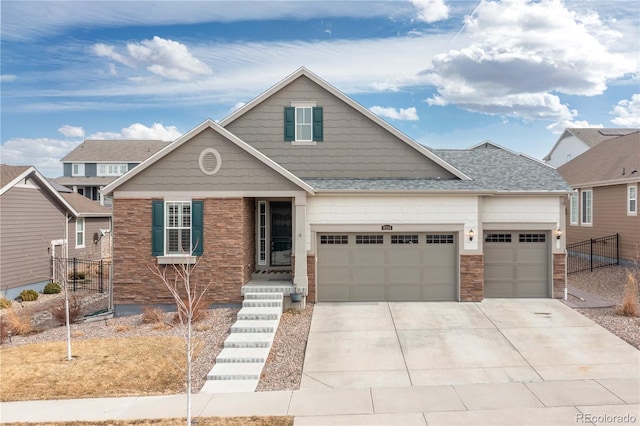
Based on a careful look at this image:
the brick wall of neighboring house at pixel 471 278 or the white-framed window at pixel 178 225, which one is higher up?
the white-framed window at pixel 178 225

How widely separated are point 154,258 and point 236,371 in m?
6.19

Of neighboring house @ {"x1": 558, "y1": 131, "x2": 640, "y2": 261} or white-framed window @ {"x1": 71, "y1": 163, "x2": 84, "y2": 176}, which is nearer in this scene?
neighboring house @ {"x1": 558, "y1": 131, "x2": 640, "y2": 261}

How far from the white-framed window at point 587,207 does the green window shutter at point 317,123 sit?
16.8 m

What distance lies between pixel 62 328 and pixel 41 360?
3336 millimetres

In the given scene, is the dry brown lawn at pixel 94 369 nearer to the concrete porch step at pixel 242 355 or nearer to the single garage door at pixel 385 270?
the concrete porch step at pixel 242 355

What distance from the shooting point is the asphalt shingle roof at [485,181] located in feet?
48.9

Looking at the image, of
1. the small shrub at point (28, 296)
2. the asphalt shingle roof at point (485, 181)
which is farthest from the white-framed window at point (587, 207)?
the small shrub at point (28, 296)

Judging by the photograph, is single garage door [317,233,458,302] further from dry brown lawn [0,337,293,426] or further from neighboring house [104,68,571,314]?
dry brown lawn [0,337,293,426]

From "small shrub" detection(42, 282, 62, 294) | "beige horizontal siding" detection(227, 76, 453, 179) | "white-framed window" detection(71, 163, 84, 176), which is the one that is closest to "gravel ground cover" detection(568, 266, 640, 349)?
"beige horizontal siding" detection(227, 76, 453, 179)

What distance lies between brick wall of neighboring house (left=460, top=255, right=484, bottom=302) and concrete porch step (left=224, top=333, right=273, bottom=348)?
7347mm

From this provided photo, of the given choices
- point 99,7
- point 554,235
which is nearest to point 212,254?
point 99,7

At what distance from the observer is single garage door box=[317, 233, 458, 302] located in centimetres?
1495

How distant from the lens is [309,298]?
14.8 metres

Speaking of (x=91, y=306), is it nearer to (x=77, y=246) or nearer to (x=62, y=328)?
(x=62, y=328)
